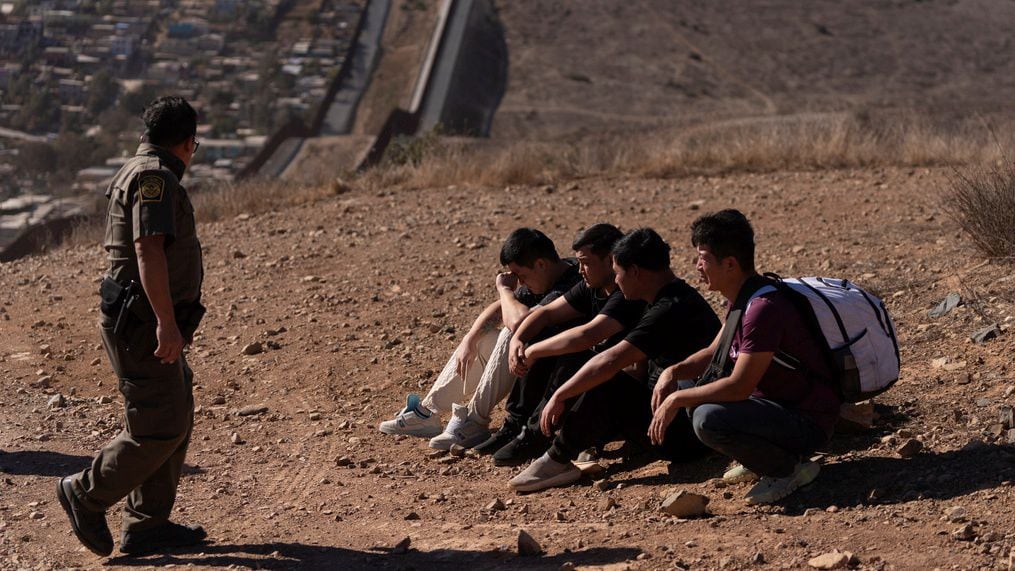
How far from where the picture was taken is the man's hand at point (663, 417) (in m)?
4.68

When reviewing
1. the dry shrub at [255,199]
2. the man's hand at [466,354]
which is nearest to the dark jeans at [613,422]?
the man's hand at [466,354]

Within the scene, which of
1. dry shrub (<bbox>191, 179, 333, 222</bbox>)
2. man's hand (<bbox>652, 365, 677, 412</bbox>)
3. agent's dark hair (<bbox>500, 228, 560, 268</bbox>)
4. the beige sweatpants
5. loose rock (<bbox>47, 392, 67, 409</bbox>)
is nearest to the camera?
Result: man's hand (<bbox>652, 365, 677, 412</bbox>)

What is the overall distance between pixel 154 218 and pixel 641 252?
79.0 inches

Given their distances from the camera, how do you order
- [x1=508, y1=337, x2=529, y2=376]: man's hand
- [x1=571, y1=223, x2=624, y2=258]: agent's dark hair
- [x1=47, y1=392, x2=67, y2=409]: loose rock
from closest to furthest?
[x1=571, y1=223, x2=624, y2=258]: agent's dark hair
[x1=508, y1=337, x2=529, y2=376]: man's hand
[x1=47, y1=392, x2=67, y2=409]: loose rock

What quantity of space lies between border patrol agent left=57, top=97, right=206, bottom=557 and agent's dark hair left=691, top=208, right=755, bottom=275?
1.89m

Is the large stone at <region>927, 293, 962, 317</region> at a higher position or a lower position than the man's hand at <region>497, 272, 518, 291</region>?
lower

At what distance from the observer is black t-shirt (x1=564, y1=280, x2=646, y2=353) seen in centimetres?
537

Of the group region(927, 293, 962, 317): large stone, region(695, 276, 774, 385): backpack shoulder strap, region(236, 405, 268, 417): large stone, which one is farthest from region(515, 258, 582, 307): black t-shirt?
region(927, 293, 962, 317): large stone

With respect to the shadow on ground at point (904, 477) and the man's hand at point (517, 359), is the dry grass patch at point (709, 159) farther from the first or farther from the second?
the shadow on ground at point (904, 477)

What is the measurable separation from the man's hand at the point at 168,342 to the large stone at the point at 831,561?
2271 mm

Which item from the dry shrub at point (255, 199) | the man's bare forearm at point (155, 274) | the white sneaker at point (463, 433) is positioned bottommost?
the dry shrub at point (255, 199)

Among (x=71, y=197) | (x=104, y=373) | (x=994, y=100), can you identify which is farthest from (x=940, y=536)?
(x=994, y=100)

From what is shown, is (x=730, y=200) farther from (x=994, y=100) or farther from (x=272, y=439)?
(x=994, y=100)

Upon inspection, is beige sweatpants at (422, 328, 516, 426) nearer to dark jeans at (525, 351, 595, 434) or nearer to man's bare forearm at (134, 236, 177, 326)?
dark jeans at (525, 351, 595, 434)
